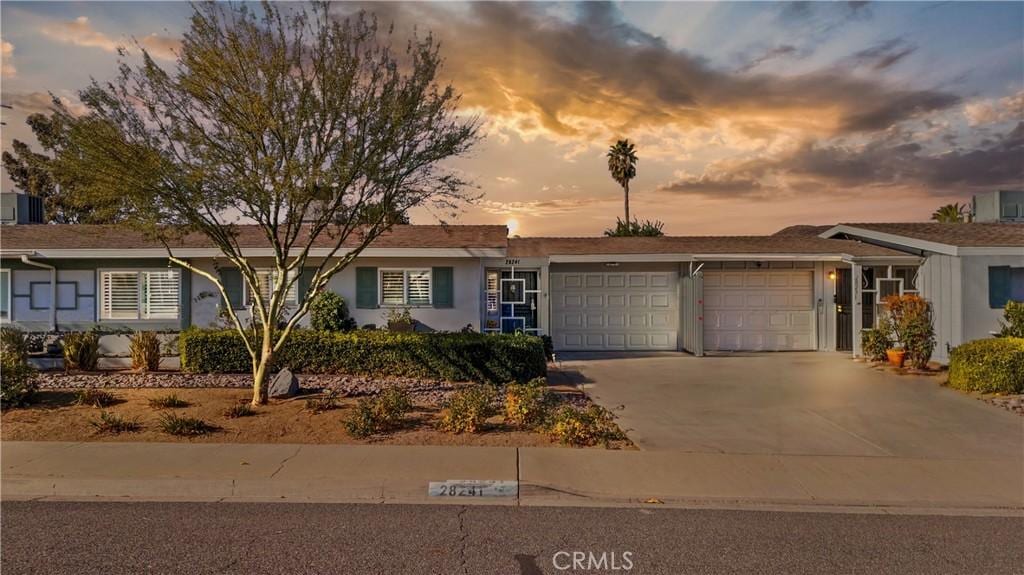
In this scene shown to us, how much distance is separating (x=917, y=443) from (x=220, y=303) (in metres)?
15.5

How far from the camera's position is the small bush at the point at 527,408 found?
28.4 feet

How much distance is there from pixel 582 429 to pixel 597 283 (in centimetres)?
1046

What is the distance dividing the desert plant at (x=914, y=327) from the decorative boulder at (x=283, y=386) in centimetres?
1361

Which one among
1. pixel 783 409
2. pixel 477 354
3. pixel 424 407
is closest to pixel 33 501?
pixel 424 407

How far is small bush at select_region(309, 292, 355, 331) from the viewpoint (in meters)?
15.3

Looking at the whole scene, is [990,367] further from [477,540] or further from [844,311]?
[477,540]

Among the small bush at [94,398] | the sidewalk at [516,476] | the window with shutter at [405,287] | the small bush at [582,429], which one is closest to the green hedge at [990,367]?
the sidewalk at [516,476]

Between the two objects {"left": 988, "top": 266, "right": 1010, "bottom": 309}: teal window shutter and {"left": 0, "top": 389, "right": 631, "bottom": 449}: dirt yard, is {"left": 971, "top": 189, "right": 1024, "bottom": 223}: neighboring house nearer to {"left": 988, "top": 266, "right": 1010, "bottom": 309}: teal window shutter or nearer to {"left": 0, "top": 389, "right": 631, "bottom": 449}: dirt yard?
{"left": 988, "top": 266, "right": 1010, "bottom": 309}: teal window shutter

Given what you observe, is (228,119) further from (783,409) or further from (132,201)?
(783,409)

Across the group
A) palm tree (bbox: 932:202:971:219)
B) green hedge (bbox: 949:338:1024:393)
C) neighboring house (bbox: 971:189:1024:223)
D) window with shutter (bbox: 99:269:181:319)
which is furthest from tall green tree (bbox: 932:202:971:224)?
window with shutter (bbox: 99:269:181:319)

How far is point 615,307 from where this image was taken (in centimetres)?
1811

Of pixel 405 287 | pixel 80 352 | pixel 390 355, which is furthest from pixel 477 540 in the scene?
pixel 80 352

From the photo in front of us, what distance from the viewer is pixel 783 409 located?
33.7 feet

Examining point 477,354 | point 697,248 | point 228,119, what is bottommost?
point 477,354
